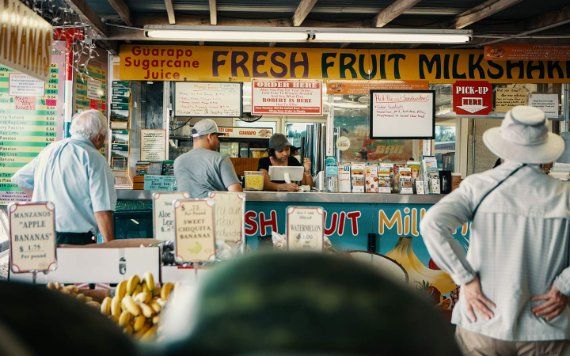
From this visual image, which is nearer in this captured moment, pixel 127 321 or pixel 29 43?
pixel 127 321

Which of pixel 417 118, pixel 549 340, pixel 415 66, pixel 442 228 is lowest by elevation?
pixel 549 340

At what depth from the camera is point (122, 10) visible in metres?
7.09

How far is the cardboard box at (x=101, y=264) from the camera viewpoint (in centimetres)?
307

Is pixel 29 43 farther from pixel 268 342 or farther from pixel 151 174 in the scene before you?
pixel 268 342

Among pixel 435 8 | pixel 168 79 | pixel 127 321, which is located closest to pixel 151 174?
pixel 168 79

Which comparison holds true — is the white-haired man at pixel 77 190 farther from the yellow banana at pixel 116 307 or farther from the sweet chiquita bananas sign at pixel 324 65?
the sweet chiquita bananas sign at pixel 324 65

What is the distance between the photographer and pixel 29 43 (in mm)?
4484

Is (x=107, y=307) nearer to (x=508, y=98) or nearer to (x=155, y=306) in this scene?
(x=155, y=306)

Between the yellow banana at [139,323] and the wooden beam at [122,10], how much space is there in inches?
192

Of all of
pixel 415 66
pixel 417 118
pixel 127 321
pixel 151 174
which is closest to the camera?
pixel 127 321

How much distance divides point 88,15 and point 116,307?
4738mm

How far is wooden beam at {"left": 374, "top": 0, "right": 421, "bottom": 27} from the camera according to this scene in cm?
641

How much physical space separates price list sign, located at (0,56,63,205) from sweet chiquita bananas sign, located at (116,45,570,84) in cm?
174

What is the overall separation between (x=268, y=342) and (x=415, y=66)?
8.83m
